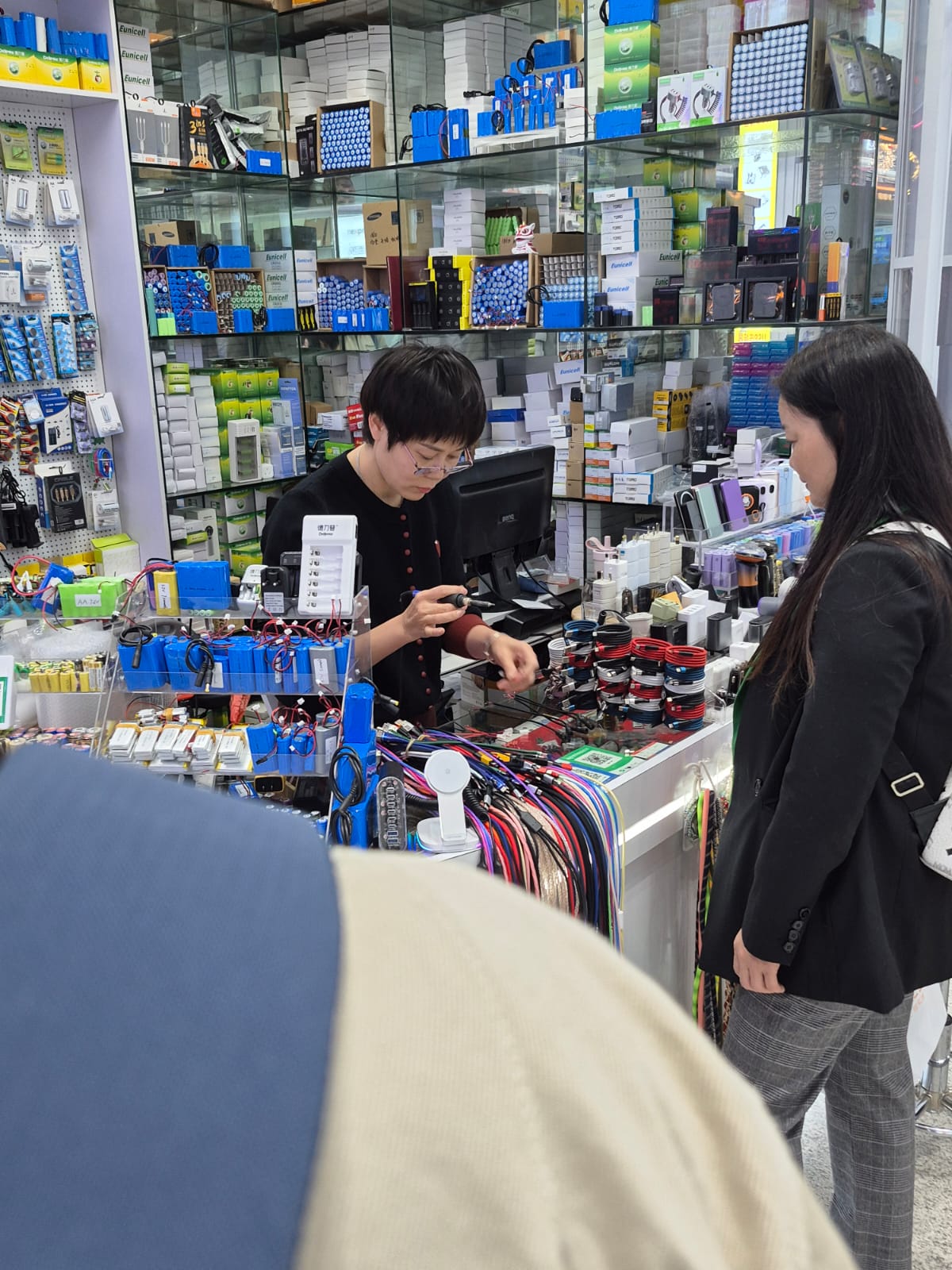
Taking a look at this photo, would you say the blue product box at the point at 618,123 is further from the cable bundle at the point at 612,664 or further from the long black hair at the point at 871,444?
the long black hair at the point at 871,444

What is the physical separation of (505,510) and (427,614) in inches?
52.2

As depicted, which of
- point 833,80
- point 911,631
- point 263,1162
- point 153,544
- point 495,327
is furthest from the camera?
point 495,327

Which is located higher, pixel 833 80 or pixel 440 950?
pixel 833 80

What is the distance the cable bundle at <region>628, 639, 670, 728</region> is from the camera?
2439 millimetres

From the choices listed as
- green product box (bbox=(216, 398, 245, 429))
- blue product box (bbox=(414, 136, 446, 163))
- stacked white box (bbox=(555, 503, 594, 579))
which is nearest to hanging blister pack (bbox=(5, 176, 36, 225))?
green product box (bbox=(216, 398, 245, 429))

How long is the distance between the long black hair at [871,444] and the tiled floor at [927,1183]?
4.61 ft

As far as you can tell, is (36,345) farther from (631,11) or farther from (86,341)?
(631,11)

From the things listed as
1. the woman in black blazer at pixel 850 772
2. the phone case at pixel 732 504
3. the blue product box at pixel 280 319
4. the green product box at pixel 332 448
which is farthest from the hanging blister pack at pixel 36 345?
the woman in black blazer at pixel 850 772

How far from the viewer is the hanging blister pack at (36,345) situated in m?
4.38

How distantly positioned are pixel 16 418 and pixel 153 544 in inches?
30.4

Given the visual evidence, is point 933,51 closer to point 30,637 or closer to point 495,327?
point 495,327

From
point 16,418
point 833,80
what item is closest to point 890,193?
point 833,80

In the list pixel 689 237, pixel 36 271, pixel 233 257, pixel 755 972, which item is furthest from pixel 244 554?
pixel 755 972

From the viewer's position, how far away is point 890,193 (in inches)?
170
